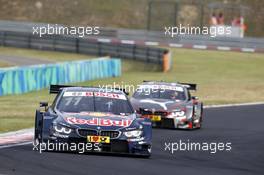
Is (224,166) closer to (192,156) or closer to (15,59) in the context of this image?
(192,156)

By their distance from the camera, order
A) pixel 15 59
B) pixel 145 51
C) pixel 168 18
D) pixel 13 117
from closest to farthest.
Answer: pixel 13 117
pixel 15 59
pixel 145 51
pixel 168 18

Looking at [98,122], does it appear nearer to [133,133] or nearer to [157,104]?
[133,133]

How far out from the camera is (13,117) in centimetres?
2339

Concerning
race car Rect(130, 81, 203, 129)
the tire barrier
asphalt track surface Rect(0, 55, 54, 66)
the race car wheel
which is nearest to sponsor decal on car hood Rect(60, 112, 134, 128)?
the race car wheel

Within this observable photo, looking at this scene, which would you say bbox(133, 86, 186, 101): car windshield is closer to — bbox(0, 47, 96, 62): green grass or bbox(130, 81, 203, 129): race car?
bbox(130, 81, 203, 129): race car

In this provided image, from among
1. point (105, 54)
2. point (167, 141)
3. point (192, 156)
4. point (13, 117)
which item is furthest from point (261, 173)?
point (105, 54)

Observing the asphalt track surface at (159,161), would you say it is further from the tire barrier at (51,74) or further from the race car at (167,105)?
the tire barrier at (51,74)

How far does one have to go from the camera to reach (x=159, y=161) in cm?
1542

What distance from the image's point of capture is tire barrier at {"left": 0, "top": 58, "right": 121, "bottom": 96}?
1187 inches

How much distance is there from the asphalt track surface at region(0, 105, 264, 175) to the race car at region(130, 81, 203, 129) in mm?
605

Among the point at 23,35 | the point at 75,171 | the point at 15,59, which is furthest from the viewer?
the point at 23,35

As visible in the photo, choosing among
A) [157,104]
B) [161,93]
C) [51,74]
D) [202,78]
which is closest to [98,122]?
[157,104]

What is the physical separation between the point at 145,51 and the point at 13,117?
27.5 meters

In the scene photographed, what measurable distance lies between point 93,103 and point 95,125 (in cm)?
141
